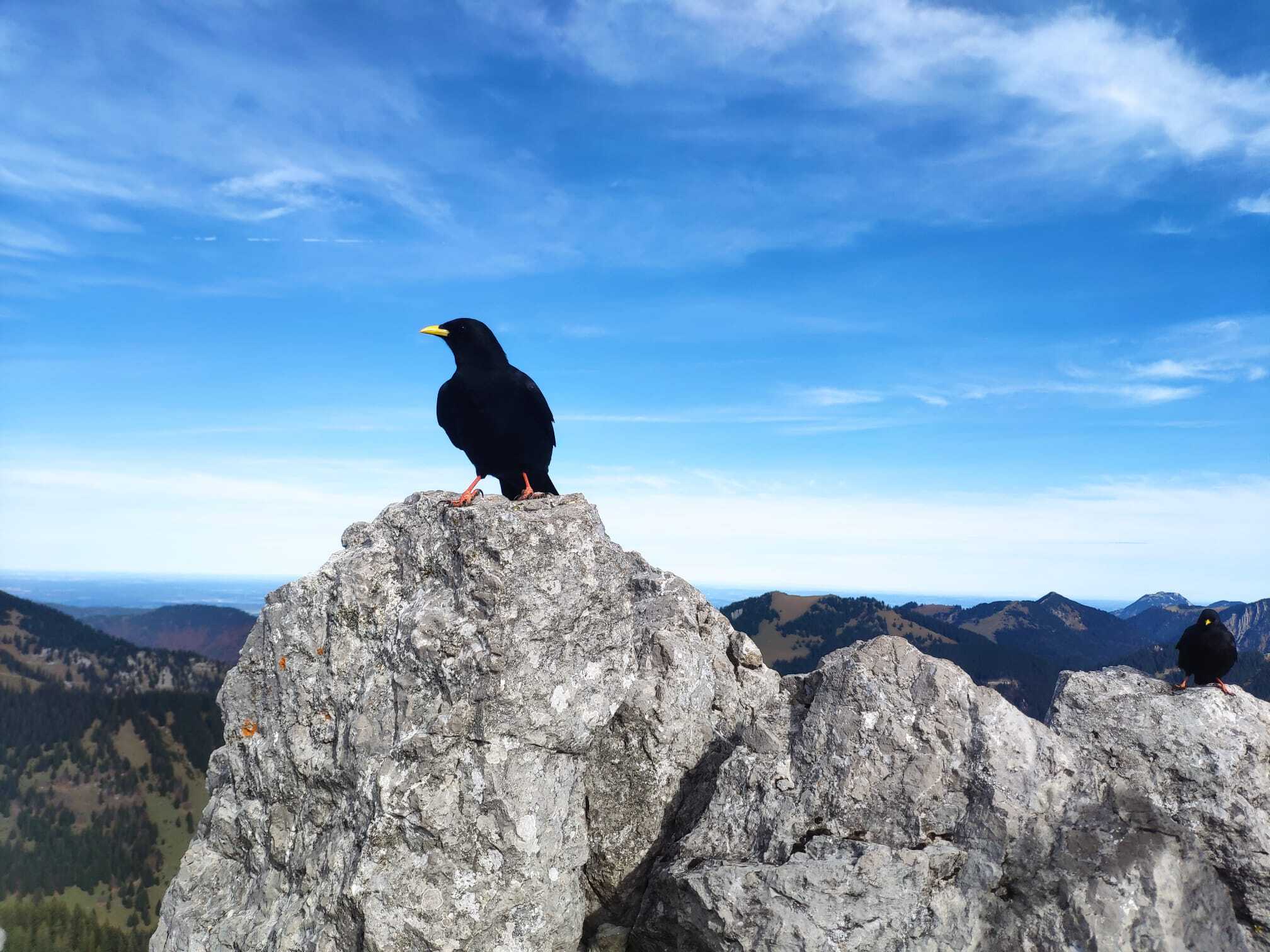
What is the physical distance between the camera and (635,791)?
1155cm

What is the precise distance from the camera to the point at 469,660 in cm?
1035

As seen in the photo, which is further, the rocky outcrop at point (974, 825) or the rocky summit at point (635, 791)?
the rocky summit at point (635, 791)

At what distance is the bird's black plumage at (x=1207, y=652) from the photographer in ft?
40.1

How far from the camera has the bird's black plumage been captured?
12219 millimetres

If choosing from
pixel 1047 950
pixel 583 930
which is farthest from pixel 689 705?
pixel 1047 950

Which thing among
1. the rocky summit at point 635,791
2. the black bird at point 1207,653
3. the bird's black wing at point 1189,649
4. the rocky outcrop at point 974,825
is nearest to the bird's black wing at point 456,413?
the rocky summit at point 635,791

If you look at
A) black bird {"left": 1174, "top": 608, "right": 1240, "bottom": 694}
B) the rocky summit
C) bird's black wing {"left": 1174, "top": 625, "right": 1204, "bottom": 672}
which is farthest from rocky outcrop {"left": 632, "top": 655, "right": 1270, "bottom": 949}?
bird's black wing {"left": 1174, "top": 625, "right": 1204, "bottom": 672}

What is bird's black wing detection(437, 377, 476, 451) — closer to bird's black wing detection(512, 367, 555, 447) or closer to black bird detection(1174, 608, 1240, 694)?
bird's black wing detection(512, 367, 555, 447)

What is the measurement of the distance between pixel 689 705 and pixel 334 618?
17.4 feet

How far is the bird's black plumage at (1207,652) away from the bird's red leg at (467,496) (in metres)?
10.7

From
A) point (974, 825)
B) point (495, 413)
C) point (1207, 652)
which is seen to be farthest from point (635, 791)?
point (1207, 652)

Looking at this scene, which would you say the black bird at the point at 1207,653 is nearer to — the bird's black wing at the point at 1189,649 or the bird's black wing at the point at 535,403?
the bird's black wing at the point at 1189,649

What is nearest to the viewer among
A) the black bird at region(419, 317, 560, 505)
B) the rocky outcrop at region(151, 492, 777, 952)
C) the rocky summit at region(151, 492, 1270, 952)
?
the rocky summit at region(151, 492, 1270, 952)

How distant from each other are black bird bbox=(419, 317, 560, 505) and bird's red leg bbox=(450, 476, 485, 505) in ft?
3.39
